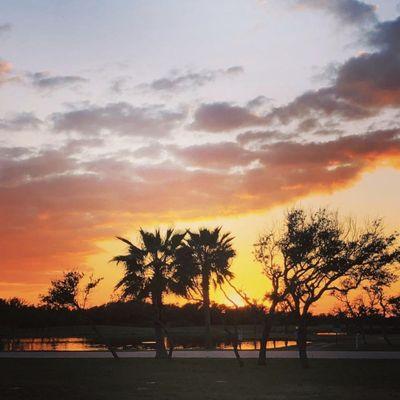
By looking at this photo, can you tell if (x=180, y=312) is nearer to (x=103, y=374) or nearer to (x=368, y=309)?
(x=368, y=309)

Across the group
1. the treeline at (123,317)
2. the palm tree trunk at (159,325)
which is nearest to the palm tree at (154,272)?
the palm tree trunk at (159,325)

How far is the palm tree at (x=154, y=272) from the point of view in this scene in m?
38.0

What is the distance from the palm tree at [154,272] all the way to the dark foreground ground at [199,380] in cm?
591

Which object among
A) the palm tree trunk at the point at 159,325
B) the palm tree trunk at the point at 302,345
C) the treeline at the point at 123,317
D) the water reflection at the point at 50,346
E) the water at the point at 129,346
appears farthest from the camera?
the treeline at the point at 123,317

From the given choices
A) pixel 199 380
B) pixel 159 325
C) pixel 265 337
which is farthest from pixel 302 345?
pixel 159 325

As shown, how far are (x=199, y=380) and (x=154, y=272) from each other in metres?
15.8

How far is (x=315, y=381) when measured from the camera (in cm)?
2247

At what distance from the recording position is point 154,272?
38531 mm

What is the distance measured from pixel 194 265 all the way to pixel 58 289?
984 cm

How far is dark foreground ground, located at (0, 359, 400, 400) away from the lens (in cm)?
1892

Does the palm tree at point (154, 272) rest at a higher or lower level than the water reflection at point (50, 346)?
higher

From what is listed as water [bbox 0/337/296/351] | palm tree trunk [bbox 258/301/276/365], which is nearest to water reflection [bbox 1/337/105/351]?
water [bbox 0/337/296/351]

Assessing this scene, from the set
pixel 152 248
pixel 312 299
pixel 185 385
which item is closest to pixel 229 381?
pixel 185 385

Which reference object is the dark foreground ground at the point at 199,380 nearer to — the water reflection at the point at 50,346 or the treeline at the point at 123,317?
the water reflection at the point at 50,346
